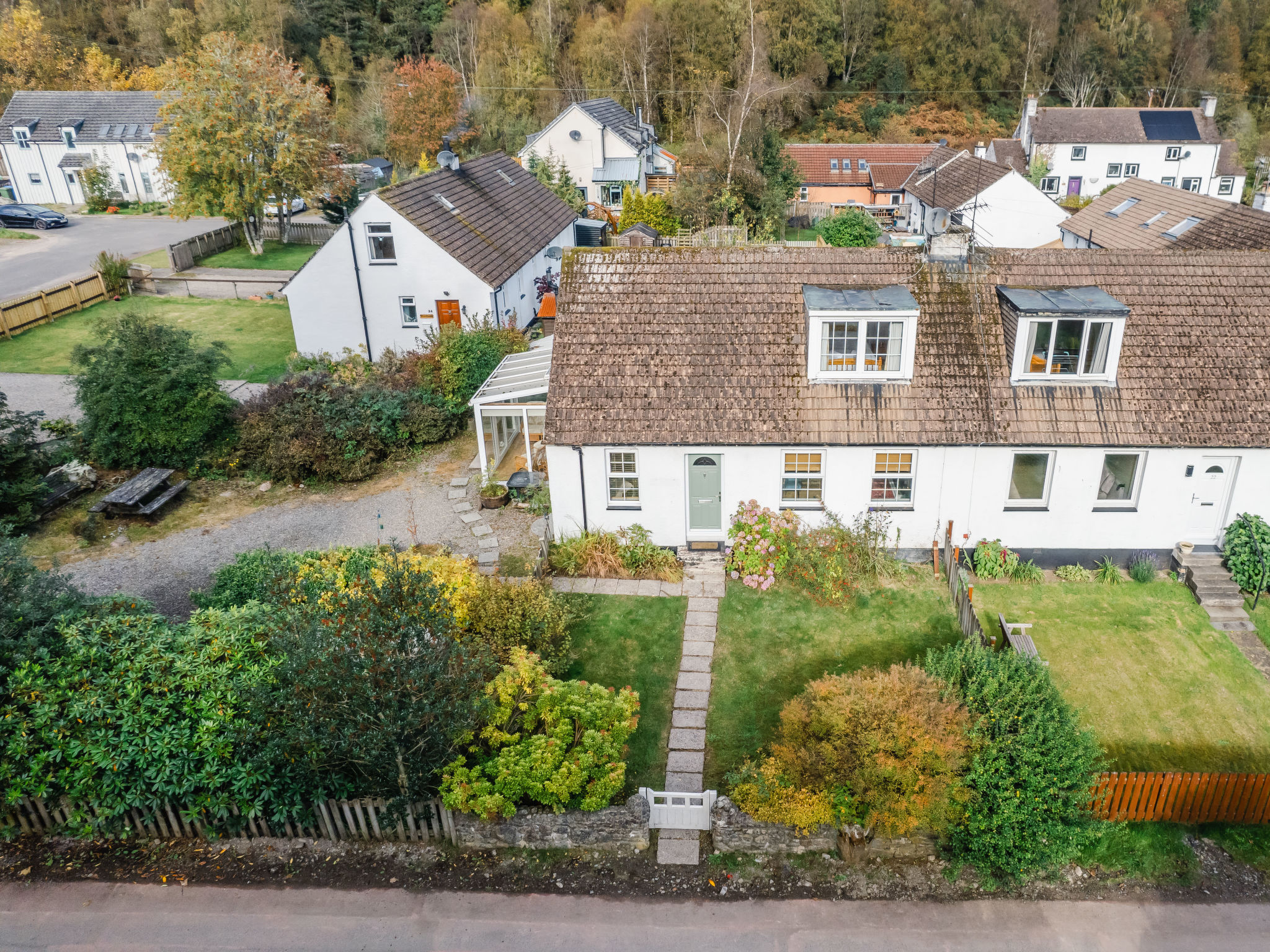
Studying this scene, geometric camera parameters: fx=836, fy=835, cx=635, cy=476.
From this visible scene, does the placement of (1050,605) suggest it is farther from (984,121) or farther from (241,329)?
(984,121)

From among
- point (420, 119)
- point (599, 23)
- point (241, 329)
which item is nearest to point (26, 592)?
point (241, 329)

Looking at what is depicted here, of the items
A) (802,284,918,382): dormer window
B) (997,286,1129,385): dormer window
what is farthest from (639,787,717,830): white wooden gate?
(997,286,1129,385): dormer window

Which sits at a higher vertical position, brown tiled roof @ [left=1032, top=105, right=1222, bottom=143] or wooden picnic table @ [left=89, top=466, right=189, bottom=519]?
brown tiled roof @ [left=1032, top=105, right=1222, bottom=143]

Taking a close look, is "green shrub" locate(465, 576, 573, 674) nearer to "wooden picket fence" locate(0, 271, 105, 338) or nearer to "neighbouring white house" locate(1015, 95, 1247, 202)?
"wooden picket fence" locate(0, 271, 105, 338)

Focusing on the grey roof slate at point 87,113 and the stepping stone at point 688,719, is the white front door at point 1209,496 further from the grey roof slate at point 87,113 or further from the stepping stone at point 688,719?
the grey roof slate at point 87,113

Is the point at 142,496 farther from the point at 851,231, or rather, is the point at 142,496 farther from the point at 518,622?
the point at 851,231

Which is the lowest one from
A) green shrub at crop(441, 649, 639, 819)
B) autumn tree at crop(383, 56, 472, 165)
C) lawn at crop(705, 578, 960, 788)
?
lawn at crop(705, 578, 960, 788)

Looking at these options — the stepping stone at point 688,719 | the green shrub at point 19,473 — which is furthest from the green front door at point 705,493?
the green shrub at point 19,473
